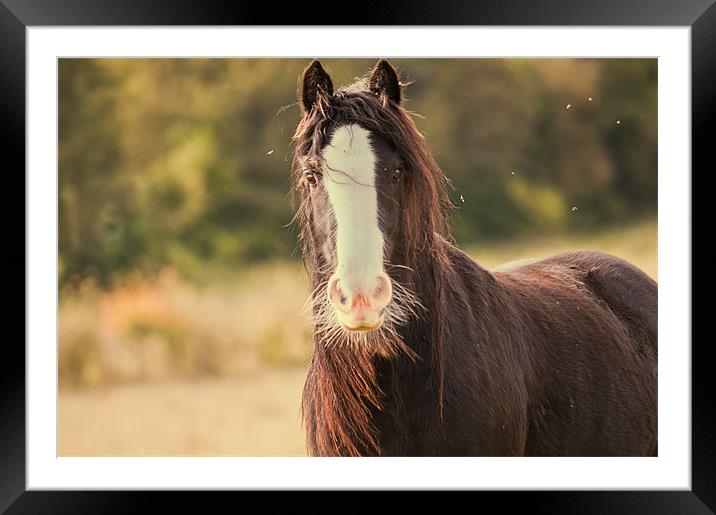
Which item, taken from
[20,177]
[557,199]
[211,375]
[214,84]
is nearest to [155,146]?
[214,84]

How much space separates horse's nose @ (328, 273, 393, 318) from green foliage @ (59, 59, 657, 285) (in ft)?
35.1

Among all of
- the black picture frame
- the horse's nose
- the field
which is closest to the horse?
the horse's nose

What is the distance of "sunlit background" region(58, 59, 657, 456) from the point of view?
37.0ft

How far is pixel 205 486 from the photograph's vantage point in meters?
3.22

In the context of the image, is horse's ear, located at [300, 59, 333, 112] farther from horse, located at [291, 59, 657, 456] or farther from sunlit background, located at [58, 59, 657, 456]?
sunlit background, located at [58, 59, 657, 456]

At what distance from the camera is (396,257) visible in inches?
117

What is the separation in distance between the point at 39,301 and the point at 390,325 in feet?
4.66

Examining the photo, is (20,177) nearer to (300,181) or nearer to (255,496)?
(300,181)

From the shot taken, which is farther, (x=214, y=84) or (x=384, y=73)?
(x=214, y=84)

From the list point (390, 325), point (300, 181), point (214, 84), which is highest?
point (214, 84)

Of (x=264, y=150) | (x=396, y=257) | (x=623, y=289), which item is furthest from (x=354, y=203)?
(x=264, y=150)

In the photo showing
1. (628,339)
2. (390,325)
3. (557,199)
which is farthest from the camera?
(557,199)
